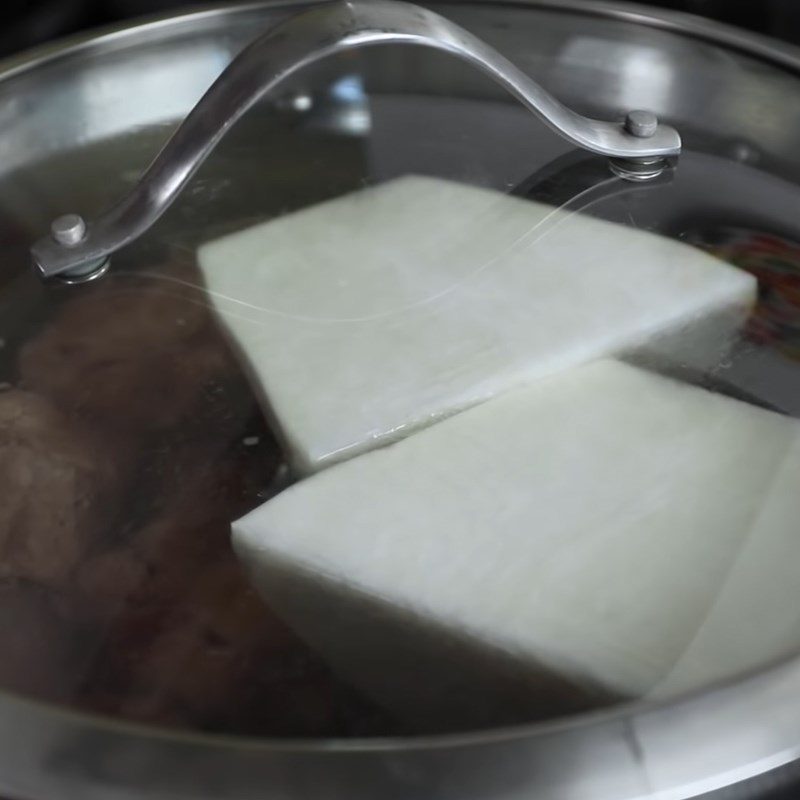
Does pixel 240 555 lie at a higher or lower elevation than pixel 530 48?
lower

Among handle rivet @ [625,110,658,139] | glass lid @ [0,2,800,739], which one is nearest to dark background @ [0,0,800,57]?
glass lid @ [0,2,800,739]

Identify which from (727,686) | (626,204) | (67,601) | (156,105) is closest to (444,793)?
(727,686)

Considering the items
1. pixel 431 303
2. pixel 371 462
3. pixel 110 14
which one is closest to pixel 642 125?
pixel 431 303

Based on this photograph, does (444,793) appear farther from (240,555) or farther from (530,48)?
(530,48)

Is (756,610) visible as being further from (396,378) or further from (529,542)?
(396,378)

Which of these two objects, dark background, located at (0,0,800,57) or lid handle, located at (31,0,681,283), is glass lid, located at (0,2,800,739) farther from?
dark background, located at (0,0,800,57)

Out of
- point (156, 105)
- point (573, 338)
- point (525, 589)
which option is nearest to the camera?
point (525, 589)

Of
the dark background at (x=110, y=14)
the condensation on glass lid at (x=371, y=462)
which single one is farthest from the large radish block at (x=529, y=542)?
the dark background at (x=110, y=14)
